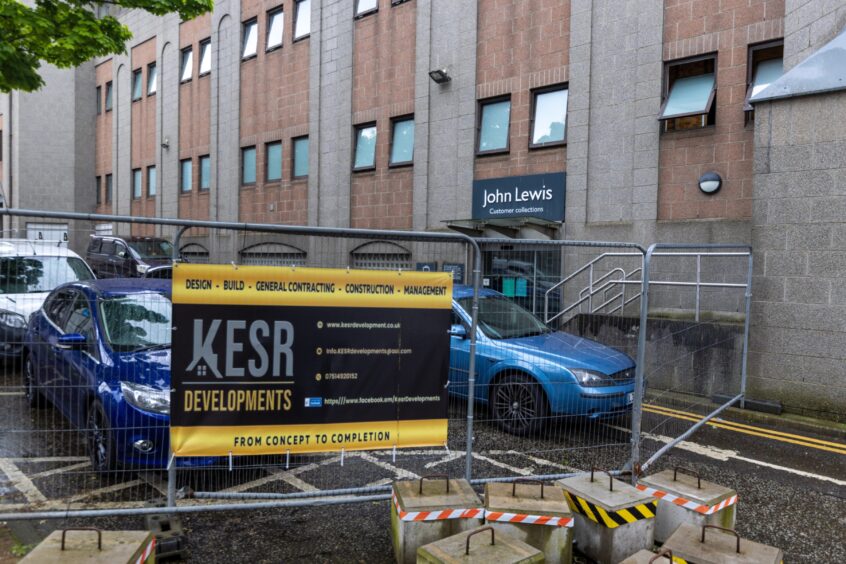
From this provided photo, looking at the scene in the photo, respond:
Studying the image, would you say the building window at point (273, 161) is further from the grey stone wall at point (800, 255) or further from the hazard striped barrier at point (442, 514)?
the hazard striped barrier at point (442, 514)

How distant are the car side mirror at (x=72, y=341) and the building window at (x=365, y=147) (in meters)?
13.2

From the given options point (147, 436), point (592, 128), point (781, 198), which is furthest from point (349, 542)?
point (592, 128)

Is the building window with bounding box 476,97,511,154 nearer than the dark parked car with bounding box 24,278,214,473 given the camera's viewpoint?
No

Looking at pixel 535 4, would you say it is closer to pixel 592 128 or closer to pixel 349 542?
pixel 592 128

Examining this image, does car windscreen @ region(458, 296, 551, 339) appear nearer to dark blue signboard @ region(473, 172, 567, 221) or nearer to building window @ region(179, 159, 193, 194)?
→ dark blue signboard @ region(473, 172, 567, 221)

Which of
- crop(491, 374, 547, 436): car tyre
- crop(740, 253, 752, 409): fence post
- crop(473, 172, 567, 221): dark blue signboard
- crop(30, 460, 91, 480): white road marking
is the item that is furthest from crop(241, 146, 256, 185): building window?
crop(491, 374, 547, 436): car tyre

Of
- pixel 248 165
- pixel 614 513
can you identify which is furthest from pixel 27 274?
pixel 248 165

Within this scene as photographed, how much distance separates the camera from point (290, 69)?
785 inches

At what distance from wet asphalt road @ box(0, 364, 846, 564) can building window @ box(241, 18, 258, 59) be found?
18287mm

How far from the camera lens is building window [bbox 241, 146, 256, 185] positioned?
21672 mm

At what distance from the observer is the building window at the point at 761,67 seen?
10.6 metres

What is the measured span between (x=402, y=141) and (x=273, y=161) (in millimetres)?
6100

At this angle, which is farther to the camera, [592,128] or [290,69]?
[290,69]

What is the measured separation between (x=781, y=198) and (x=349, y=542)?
25.4 ft
